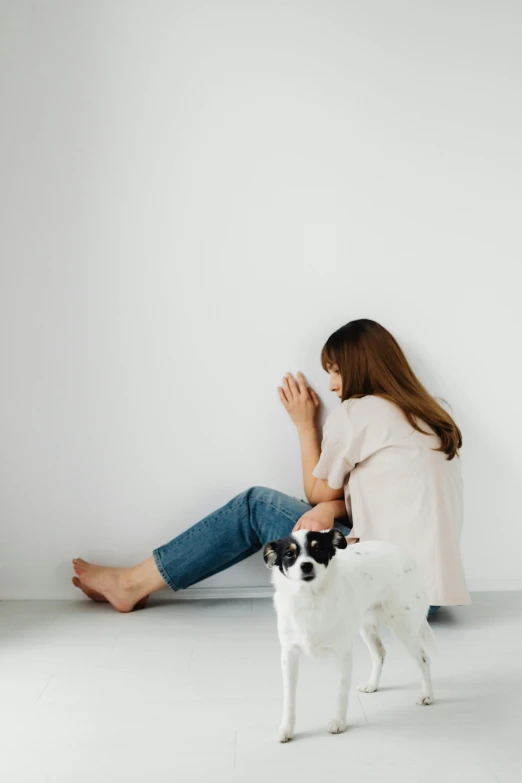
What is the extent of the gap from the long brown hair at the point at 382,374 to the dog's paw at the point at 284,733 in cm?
99

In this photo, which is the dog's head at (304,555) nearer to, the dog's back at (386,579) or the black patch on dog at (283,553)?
the black patch on dog at (283,553)

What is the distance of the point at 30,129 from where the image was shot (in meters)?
2.57

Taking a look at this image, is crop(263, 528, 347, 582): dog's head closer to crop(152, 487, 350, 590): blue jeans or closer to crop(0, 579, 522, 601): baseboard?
crop(152, 487, 350, 590): blue jeans

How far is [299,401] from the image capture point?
2.57 metres

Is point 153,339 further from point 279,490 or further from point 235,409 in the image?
point 279,490

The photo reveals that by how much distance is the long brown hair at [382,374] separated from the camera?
2.25 meters

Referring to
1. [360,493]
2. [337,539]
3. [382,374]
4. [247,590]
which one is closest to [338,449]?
[360,493]

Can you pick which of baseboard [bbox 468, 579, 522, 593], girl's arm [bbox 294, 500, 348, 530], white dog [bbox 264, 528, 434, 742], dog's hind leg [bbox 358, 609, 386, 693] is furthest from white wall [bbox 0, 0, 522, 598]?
white dog [bbox 264, 528, 434, 742]

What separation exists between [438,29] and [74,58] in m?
1.22

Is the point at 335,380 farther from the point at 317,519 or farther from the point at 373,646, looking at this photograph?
the point at 373,646

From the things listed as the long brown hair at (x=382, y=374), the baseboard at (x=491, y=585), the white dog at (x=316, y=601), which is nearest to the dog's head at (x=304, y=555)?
the white dog at (x=316, y=601)

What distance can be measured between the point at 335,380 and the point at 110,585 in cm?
96

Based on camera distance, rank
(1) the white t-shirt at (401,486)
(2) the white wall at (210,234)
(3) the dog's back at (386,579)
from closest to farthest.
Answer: (3) the dog's back at (386,579)
(1) the white t-shirt at (401,486)
(2) the white wall at (210,234)

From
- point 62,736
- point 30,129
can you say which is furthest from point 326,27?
point 62,736
